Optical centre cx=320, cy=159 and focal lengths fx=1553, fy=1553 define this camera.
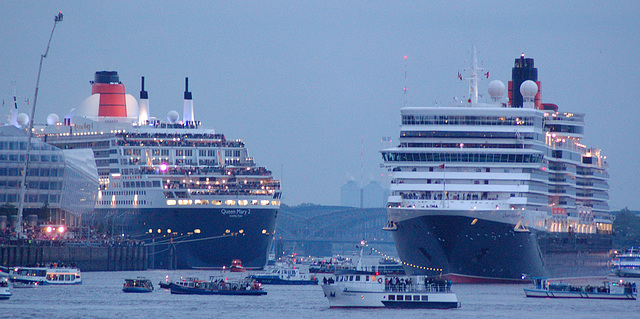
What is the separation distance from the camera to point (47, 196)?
17788cm

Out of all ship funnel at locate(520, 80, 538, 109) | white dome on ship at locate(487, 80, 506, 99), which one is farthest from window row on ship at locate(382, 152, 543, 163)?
ship funnel at locate(520, 80, 538, 109)

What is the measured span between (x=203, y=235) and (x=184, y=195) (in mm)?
4892

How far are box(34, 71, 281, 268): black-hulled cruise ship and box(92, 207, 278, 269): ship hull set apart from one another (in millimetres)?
108

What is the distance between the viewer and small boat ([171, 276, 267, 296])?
124 m

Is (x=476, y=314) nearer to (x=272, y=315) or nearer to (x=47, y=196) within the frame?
(x=272, y=315)

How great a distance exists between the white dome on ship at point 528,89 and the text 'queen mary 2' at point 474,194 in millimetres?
8890

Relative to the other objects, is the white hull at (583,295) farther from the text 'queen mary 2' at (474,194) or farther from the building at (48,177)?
the building at (48,177)

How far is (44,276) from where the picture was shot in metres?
137

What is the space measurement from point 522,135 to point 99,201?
65.8 meters

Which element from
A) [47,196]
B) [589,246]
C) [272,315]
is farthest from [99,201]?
[272,315]

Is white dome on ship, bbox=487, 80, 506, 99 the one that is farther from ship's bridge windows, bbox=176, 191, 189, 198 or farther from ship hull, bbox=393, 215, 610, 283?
ship's bridge windows, bbox=176, 191, 189, 198

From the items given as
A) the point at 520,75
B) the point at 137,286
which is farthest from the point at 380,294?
the point at 520,75

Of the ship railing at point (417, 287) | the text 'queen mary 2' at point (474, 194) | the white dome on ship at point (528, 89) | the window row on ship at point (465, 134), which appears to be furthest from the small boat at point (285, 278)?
the ship railing at point (417, 287)

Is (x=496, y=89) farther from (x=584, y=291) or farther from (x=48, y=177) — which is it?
(x=48, y=177)
